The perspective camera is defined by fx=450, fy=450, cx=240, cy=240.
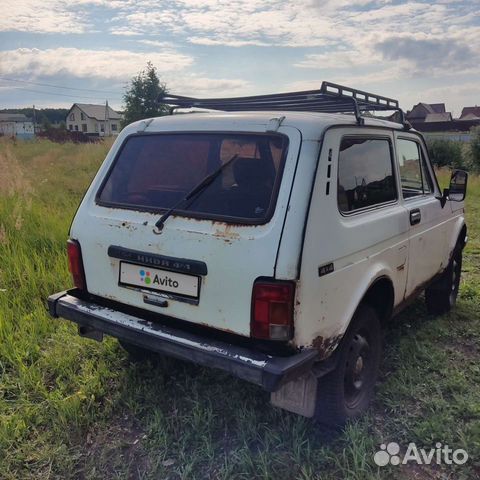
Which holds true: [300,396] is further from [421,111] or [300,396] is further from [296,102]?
[421,111]

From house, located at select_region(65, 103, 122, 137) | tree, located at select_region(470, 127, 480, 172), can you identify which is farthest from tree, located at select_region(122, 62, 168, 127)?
house, located at select_region(65, 103, 122, 137)

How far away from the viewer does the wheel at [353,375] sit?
2.53m

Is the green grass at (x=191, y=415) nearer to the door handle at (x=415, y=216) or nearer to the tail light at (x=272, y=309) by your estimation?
the tail light at (x=272, y=309)

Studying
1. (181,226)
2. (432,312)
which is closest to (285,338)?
(181,226)

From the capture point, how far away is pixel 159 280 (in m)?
2.48

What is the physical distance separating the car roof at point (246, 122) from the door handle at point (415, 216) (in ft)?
2.26

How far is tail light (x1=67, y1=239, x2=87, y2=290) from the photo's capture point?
2.81 meters

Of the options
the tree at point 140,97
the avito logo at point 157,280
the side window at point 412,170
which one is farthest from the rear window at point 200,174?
the tree at point 140,97

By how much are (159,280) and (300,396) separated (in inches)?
38.4

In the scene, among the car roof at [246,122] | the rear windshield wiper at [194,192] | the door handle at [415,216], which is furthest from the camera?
the door handle at [415,216]

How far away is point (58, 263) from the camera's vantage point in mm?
4816

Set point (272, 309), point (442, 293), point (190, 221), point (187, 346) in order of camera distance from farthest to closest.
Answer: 1. point (442, 293)
2. point (190, 221)
3. point (187, 346)
4. point (272, 309)

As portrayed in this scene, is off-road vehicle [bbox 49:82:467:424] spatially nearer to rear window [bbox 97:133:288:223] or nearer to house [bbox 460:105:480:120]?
rear window [bbox 97:133:288:223]

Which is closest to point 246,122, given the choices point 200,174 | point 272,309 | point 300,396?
point 200,174
